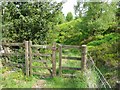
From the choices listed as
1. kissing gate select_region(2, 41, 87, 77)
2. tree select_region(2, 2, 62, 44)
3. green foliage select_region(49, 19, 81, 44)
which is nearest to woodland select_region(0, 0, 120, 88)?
tree select_region(2, 2, 62, 44)

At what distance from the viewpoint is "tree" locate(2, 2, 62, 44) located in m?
7.16

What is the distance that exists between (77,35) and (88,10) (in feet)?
8.02

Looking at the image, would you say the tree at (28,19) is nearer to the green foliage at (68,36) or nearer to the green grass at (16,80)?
the green grass at (16,80)

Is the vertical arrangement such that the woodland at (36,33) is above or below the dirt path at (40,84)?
above

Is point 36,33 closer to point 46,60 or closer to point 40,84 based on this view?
point 46,60

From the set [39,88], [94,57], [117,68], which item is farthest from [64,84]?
[94,57]

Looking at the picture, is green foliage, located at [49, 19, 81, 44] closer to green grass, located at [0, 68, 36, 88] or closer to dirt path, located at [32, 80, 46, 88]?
green grass, located at [0, 68, 36, 88]

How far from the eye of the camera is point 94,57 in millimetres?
7488

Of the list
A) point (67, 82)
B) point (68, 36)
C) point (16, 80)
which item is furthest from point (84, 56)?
point (68, 36)

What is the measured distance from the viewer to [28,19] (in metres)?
7.20

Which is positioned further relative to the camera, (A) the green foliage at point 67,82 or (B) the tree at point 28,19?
(B) the tree at point 28,19

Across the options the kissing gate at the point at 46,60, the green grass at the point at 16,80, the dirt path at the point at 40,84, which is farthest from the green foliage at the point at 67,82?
the green grass at the point at 16,80

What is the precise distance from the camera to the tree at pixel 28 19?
7160 mm

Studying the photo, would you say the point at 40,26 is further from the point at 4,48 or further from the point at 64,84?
the point at 64,84
